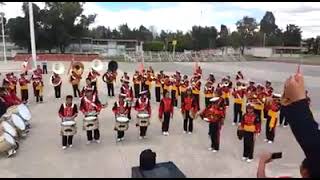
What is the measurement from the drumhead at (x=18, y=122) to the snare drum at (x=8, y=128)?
1.04 ft

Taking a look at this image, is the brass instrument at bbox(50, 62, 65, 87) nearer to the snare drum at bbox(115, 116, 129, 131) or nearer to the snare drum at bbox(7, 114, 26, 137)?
the snare drum at bbox(7, 114, 26, 137)

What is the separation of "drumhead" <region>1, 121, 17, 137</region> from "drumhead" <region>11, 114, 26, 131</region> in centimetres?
38

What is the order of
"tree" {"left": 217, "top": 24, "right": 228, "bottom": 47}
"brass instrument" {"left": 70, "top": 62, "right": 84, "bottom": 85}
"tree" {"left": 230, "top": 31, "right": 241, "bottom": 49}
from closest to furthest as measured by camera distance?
"brass instrument" {"left": 70, "top": 62, "right": 84, "bottom": 85} → "tree" {"left": 230, "top": 31, "right": 241, "bottom": 49} → "tree" {"left": 217, "top": 24, "right": 228, "bottom": 47}

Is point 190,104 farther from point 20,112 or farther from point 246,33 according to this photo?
point 246,33

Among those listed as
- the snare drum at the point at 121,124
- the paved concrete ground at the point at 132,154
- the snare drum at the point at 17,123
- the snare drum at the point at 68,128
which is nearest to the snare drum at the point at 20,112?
the snare drum at the point at 17,123

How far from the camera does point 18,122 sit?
37.9 feet

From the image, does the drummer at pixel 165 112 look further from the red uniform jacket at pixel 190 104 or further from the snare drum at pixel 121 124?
the snare drum at pixel 121 124

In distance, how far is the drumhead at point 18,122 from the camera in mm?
11404

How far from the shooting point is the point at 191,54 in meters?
61.0

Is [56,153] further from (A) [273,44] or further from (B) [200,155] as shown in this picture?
(A) [273,44]

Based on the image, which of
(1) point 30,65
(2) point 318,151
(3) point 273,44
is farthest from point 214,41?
(2) point 318,151

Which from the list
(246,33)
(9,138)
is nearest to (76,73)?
(9,138)

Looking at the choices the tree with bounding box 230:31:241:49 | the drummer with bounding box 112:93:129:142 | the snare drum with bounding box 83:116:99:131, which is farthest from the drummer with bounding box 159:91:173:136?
the tree with bounding box 230:31:241:49

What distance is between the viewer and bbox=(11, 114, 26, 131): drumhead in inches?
449
